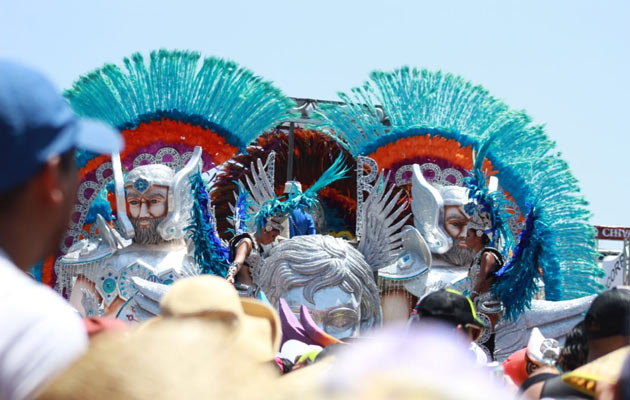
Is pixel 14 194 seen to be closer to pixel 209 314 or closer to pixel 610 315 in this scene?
pixel 209 314

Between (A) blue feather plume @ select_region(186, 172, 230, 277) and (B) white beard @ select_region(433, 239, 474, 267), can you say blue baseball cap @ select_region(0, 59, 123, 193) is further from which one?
(B) white beard @ select_region(433, 239, 474, 267)

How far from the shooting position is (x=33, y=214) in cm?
96

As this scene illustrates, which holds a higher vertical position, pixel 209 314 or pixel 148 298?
pixel 209 314

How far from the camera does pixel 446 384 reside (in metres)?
0.71

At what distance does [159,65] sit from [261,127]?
42.2 inches

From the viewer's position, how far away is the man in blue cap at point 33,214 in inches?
34.9

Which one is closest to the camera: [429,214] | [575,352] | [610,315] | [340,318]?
[610,315]

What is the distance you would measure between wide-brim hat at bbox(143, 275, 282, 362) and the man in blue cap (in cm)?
11

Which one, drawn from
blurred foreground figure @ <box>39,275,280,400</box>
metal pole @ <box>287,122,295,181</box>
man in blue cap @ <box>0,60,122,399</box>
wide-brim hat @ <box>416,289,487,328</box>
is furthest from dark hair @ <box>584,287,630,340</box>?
metal pole @ <box>287,122,295,181</box>

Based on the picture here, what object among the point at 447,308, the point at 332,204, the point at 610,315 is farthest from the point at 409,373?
the point at 332,204

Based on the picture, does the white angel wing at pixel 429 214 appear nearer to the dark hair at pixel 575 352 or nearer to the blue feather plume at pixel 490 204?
the blue feather plume at pixel 490 204

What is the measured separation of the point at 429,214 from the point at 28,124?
19.4 ft

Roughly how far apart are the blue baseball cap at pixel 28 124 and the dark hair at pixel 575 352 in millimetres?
1671

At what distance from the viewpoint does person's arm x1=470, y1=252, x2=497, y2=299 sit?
18.9ft
